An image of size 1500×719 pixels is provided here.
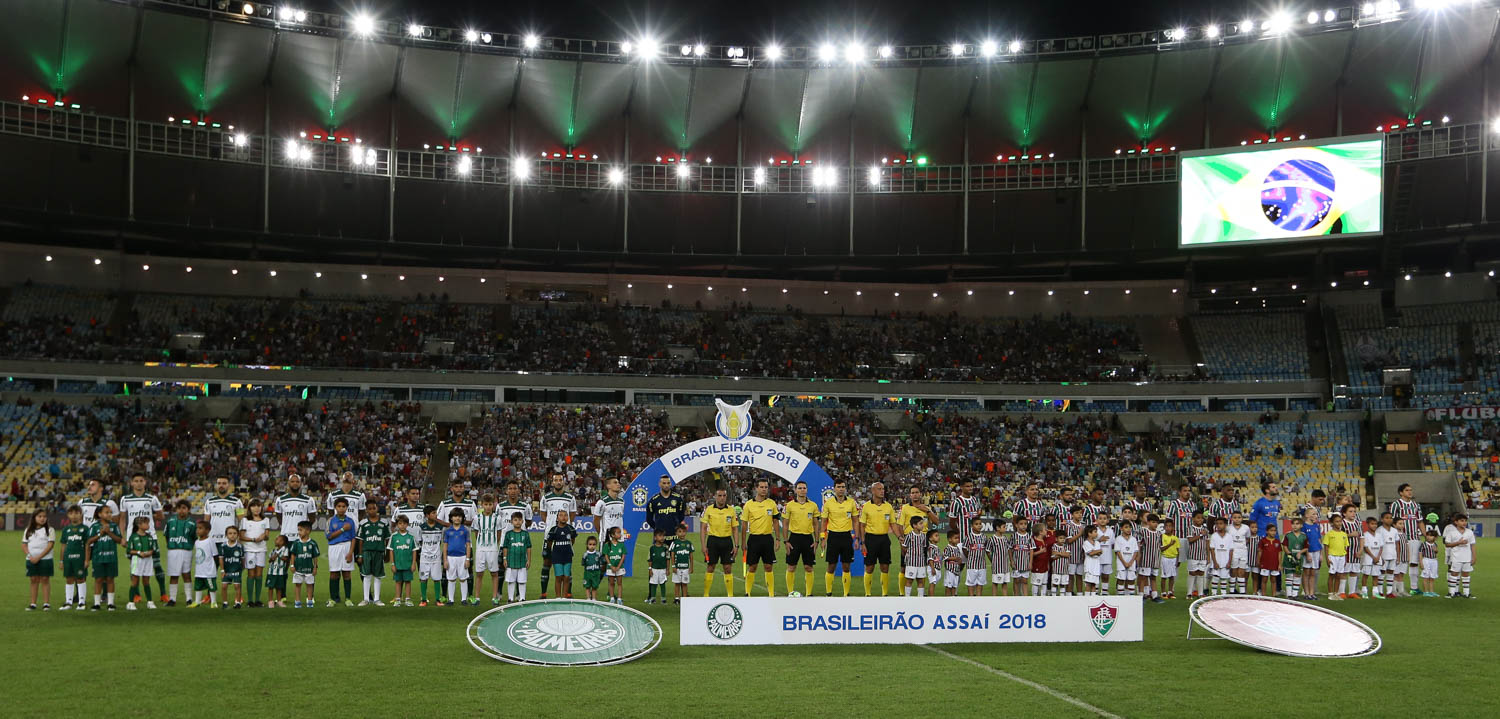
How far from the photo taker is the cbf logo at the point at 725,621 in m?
13.0

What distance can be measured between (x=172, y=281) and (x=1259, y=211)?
48791mm

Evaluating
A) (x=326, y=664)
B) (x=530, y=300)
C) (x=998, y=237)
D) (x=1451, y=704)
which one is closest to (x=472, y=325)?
(x=530, y=300)

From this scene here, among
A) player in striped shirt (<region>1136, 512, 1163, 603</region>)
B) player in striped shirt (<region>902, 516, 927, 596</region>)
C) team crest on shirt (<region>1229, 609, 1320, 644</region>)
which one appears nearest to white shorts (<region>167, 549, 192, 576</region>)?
player in striped shirt (<region>902, 516, 927, 596</region>)

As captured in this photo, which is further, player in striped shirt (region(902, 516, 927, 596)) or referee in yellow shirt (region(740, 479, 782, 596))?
player in striped shirt (region(902, 516, 927, 596))

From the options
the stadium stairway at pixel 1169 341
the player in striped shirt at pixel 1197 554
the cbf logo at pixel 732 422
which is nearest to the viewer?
the player in striped shirt at pixel 1197 554

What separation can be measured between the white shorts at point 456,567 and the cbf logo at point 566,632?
16.0ft

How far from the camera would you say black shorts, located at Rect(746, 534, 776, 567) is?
17.4m

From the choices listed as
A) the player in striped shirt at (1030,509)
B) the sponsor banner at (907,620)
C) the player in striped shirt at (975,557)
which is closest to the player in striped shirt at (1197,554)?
the player in striped shirt at (1030,509)

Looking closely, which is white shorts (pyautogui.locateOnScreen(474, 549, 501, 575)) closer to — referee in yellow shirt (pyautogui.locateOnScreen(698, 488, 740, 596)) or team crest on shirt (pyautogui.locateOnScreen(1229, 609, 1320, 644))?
referee in yellow shirt (pyautogui.locateOnScreen(698, 488, 740, 596))

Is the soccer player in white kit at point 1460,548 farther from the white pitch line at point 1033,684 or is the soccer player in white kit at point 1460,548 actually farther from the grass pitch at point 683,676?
the white pitch line at point 1033,684

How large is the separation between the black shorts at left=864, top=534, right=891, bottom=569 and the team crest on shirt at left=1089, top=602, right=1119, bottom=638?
14.4ft

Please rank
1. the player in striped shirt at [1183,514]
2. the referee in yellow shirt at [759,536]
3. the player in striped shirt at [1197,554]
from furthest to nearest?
the player in striped shirt at [1183,514] → the player in striped shirt at [1197,554] → the referee in yellow shirt at [759,536]

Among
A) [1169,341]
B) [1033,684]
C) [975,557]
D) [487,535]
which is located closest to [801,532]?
[975,557]

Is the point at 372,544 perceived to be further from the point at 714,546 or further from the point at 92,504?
the point at 714,546
